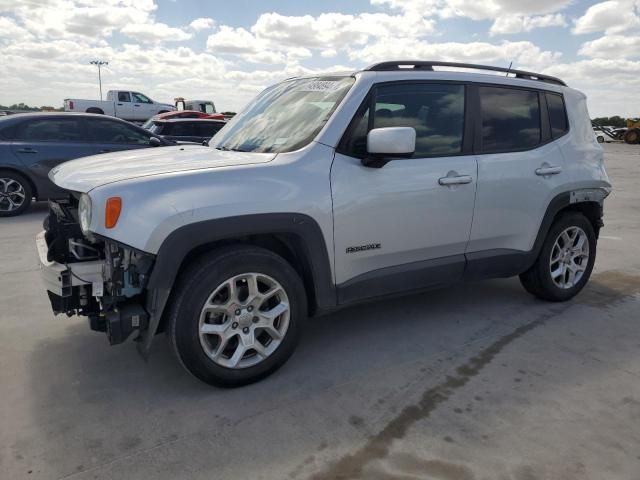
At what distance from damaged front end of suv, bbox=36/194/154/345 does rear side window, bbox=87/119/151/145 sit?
20.1 feet

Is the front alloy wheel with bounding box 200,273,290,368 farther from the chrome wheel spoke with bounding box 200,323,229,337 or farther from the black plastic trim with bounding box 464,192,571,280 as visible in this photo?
the black plastic trim with bounding box 464,192,571,280

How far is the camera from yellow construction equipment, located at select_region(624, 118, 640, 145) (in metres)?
34.7

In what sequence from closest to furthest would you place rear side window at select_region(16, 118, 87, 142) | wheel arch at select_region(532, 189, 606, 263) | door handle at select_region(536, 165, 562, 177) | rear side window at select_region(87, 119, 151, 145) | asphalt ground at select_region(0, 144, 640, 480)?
asphalt ground at select_region(0, 144, 640, 480)
door handle at select_region(536, 165, 562, 177)
wheel arch at select_region(532, 189, 606, 263)
rear side window at select_region(16, 118, 87, 142)
rear side window at select_region(87, 119, 151, 145)

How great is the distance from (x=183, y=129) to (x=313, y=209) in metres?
10.9

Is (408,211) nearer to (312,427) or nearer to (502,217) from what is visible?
(502,217)

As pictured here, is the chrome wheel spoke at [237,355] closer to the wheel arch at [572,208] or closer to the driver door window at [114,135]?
the wheel arch at [572,208]

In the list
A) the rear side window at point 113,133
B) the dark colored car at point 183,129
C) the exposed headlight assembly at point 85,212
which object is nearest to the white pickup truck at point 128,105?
the dark colored car at point 183,129

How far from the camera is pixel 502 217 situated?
4.07 m

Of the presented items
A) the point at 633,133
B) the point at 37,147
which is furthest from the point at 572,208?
the point at 633,133

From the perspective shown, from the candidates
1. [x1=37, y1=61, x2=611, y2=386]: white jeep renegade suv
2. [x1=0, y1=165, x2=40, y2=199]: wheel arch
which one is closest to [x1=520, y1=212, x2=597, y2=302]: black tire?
[x1=37, y1=61, x2=611, y2=386]: white jeep renegade suv

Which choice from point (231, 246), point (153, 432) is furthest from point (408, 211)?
point (153, 432)

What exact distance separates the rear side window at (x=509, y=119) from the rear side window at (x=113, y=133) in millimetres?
6591

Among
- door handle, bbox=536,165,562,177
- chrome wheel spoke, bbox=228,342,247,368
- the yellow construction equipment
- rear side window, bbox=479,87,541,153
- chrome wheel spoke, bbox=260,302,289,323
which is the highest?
the yellow construction equipment

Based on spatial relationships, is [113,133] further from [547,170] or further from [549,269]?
[549,269]
